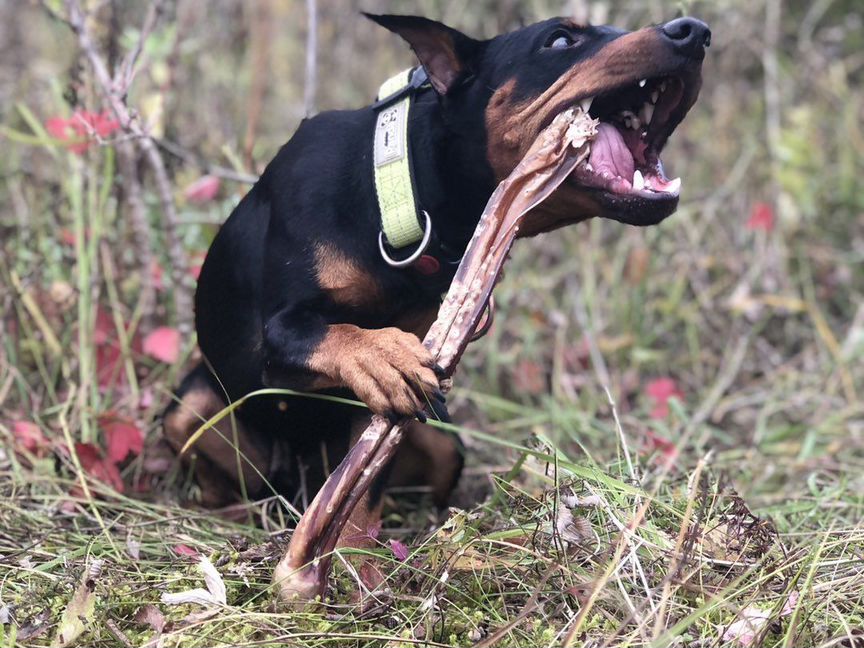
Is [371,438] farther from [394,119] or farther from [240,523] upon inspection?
[240,523]

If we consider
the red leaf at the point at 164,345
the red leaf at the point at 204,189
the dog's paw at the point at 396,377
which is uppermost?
the red leaf at the point at 204,189

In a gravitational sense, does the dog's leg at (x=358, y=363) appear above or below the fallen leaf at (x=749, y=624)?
above

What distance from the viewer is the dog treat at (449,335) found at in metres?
2.33

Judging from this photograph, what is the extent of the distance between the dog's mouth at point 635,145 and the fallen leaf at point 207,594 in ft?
4.32

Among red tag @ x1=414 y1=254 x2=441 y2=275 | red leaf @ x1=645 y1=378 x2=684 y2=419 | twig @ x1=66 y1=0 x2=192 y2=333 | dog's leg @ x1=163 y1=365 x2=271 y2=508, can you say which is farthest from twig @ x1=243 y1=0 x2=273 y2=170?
red leaf @ x1=645 y1=378 x2=684 y2=419

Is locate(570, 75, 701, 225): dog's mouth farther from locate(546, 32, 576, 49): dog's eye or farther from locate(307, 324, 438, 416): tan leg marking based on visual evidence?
locate(307, 324, 438, 416): tan leg marking

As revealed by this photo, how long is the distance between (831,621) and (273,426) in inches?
68.0

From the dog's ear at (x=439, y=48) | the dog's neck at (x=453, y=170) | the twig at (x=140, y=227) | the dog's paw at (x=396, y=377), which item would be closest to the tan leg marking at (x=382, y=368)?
the dog's paw at (x=396, y=377)

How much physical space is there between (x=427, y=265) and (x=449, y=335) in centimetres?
44

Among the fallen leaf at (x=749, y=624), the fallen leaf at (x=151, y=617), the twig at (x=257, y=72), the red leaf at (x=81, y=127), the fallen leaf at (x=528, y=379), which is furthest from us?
the fallen leaf at (x=528, y=379)

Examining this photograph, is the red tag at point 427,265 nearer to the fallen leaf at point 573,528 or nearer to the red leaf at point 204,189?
the fallen leaf at point 573,528

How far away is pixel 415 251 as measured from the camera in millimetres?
2752

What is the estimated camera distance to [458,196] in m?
2.81

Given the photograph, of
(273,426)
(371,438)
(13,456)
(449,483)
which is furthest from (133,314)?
(371,438)
